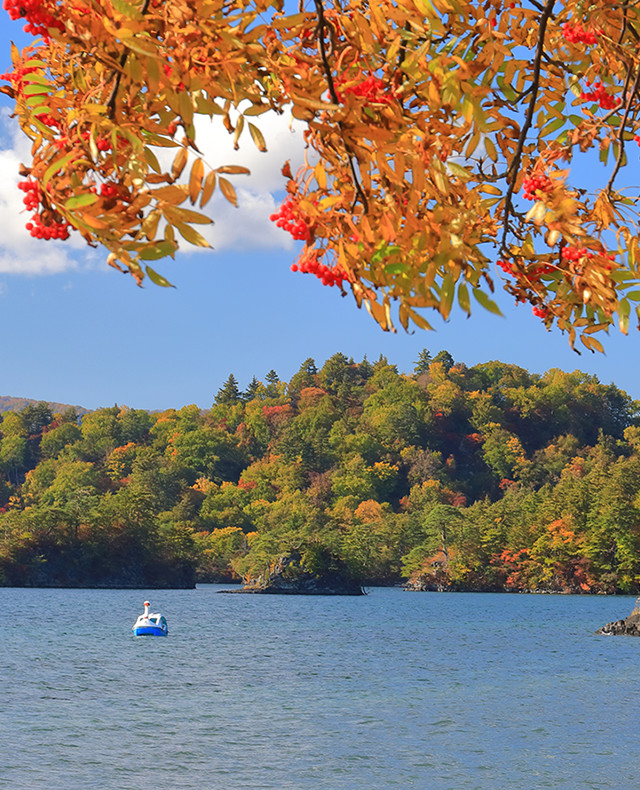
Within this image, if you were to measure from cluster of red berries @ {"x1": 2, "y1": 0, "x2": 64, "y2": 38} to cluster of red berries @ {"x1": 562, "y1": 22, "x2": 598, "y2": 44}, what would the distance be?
6.65ft

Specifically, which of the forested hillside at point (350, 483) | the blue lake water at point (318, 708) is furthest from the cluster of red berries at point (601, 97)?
the forested hillside at point (350, 483)

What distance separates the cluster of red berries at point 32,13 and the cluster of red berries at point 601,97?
2234 millimetres

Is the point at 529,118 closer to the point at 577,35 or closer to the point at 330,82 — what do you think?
the point at 577,35

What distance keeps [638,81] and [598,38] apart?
30 cm

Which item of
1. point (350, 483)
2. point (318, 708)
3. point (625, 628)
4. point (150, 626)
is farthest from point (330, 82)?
point (350, 483)

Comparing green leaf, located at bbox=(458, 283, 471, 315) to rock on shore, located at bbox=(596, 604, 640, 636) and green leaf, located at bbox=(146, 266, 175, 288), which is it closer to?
green leaf, located at bbox=(146, 266, 175, 288)

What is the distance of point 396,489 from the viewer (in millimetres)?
128500

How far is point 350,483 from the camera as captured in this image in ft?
398

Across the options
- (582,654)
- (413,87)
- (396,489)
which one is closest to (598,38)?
(413,87)

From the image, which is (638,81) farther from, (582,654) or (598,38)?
(582,654)

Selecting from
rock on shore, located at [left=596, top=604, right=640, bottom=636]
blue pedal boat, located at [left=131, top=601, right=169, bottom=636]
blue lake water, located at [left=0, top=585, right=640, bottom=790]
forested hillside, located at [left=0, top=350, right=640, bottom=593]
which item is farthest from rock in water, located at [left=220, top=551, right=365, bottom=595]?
rock on shore, located at [left=596, top=604, right=640, bottom=636]

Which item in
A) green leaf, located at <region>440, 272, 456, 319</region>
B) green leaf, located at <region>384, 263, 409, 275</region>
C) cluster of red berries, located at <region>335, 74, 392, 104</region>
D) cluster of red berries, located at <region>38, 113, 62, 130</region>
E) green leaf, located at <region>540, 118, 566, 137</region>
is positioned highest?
green leaf, located at <region>540, 118, 566, 137</region>

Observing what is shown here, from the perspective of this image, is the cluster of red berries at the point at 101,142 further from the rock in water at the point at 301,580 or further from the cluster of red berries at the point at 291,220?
the rock in water at the point at 301,580

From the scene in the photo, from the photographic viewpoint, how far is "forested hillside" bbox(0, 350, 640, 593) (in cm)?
8306
